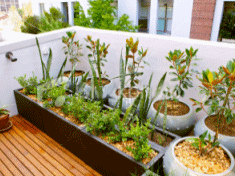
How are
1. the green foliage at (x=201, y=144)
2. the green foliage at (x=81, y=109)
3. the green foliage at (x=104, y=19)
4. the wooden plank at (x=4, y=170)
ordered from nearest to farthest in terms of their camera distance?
the green foliage at (x=201, y=144) → the wooden plank at (x=4, y=170) → the green foliage at (x=81, y=109) → the green foliage at (x=104, y=19)

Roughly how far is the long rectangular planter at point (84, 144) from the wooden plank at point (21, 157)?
1.38 feet

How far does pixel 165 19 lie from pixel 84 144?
25.3 feet

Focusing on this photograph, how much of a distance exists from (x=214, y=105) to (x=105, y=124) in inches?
40.0

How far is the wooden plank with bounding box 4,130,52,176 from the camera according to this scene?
7.73 ft

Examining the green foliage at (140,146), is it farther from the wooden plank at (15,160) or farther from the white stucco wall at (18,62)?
the white stucco wall at (18,62)

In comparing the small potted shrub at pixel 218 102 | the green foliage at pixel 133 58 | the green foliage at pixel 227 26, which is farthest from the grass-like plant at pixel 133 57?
the green foliage at pixel 227 26

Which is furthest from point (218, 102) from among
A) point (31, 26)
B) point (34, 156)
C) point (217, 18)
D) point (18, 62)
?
point (31, 26)

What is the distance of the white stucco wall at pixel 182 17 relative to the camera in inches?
302

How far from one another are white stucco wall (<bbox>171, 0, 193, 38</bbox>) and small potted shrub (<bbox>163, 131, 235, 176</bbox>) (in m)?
6.48

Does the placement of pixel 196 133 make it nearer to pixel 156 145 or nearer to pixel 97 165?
pixel 156 145

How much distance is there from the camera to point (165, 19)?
29.2 feet

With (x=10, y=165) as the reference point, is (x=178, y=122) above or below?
above

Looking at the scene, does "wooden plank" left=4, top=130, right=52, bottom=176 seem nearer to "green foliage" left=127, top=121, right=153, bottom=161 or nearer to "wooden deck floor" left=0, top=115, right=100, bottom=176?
"wooden deck floor" left=0, top=115, right=100, bottom=176

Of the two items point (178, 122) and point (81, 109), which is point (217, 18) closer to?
point (178, 122)
